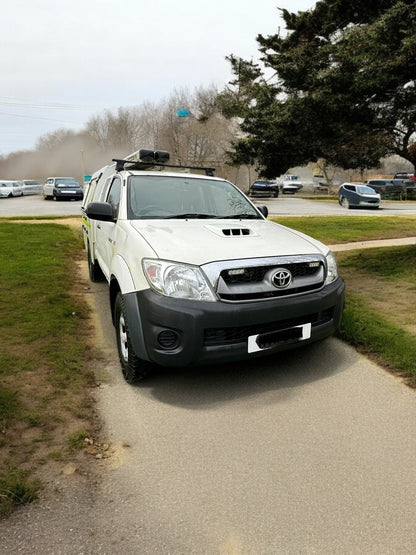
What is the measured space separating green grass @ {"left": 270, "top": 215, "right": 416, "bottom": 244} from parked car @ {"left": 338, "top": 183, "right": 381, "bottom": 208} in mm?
9297

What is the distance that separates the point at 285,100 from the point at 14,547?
21.3 ft

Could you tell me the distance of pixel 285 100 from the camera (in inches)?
257

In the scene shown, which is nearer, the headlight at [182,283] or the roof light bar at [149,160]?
the headlight at [182,283]

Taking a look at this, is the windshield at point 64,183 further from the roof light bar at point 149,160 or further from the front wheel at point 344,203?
the roof light bar at point 149,160

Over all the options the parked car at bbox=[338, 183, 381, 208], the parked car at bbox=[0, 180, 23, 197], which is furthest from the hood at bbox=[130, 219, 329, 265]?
the parked car at bbox=[0, 180, 23, 197]

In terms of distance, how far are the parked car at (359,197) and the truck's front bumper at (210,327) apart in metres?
25.3

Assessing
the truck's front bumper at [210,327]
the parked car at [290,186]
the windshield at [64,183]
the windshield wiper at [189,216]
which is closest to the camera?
the truck's front bumper at [210,327]

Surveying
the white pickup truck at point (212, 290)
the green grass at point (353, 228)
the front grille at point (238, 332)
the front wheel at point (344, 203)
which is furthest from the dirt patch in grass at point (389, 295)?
the front wheel at point (344, 203)

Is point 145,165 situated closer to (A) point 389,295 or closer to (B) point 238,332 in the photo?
(B) point 238,332

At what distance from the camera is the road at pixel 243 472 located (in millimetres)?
1909

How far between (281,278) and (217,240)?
0.62 m

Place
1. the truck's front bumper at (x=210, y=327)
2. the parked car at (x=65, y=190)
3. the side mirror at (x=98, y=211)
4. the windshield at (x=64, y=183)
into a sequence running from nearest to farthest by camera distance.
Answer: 1. the truck's front bumper at (x=210, y=327)
2. the side mirror at (x=98, y=211)
3. the parked car at (x=65, y=190)
4. the windshield at (x=64, y=183)

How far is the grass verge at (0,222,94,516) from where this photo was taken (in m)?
2.45

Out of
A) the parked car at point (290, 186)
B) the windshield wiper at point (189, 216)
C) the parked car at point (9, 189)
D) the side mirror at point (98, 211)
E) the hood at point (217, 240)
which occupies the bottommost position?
the parked car at point (290, 186)
